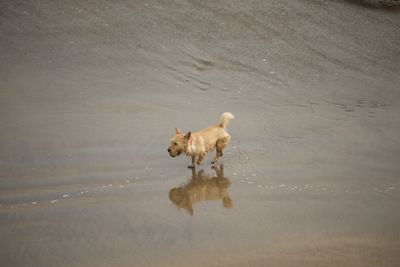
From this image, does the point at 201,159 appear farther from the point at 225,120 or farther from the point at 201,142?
the point at 225,120

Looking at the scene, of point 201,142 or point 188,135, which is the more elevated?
point 188,135

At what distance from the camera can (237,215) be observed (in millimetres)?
6992

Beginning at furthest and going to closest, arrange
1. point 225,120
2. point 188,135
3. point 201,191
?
1. point 225,120
2. point 188,135
3. point 201,191

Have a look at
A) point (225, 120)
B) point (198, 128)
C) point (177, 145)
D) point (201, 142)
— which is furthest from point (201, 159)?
point (198, 128)

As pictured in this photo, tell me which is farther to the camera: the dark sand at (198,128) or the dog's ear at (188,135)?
the dog's ear at (188,135)

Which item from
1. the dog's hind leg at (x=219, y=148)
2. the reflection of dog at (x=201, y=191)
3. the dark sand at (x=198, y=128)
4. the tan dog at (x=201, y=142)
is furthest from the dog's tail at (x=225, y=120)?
the reflection of dog at (x=201, y=191)

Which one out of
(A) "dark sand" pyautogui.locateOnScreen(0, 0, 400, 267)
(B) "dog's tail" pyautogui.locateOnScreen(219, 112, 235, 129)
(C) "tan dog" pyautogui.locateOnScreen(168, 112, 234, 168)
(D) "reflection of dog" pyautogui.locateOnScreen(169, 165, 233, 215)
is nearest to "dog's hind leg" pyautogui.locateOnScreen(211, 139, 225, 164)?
(C) "tan dog" pyautogui.locateOnScreen(168, 112, 234, 168)

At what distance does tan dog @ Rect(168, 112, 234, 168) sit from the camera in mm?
8016

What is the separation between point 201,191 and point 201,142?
3.06ft

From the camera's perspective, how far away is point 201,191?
25.1ft

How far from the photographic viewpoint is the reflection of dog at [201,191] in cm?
728

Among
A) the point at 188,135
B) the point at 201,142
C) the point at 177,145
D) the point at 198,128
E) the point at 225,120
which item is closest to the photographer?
the point at 188,135

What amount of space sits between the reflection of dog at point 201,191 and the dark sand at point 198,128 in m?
0.03

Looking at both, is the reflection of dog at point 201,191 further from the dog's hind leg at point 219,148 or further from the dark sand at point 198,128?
the dog's hind leg at point 219,148
